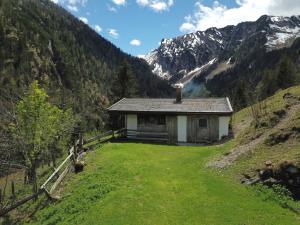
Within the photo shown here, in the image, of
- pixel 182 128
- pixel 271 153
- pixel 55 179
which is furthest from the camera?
pixel 182 128

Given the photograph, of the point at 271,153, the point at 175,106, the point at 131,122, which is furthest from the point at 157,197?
the point at 131,122

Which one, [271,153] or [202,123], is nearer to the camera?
[271,153]

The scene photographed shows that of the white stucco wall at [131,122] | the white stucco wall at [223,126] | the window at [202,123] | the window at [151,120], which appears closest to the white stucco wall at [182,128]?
the window at [202,123]

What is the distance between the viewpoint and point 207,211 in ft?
61.0

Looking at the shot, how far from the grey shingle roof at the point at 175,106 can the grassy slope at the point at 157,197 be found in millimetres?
10526

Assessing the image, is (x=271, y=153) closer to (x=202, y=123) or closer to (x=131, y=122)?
(x=202, y=123)

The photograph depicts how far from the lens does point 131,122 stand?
43031mm

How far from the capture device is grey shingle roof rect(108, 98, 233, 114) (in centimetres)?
3912

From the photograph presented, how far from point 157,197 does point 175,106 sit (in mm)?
21930

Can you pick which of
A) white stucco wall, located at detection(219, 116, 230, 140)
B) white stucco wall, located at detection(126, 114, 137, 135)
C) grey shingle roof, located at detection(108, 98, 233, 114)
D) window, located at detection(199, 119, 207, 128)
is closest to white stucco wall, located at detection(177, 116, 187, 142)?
grey shingle roof, located at detection(108, 98, 233, 114)

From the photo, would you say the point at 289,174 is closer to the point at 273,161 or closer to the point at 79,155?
the point at 273,161

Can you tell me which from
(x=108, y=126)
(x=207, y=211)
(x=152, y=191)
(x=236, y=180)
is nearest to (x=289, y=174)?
(x=236, y=180)

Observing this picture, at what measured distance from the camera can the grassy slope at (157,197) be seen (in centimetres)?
1803

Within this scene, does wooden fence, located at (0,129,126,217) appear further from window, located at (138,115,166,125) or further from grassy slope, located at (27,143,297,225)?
window, located at (138,115,166,125)
